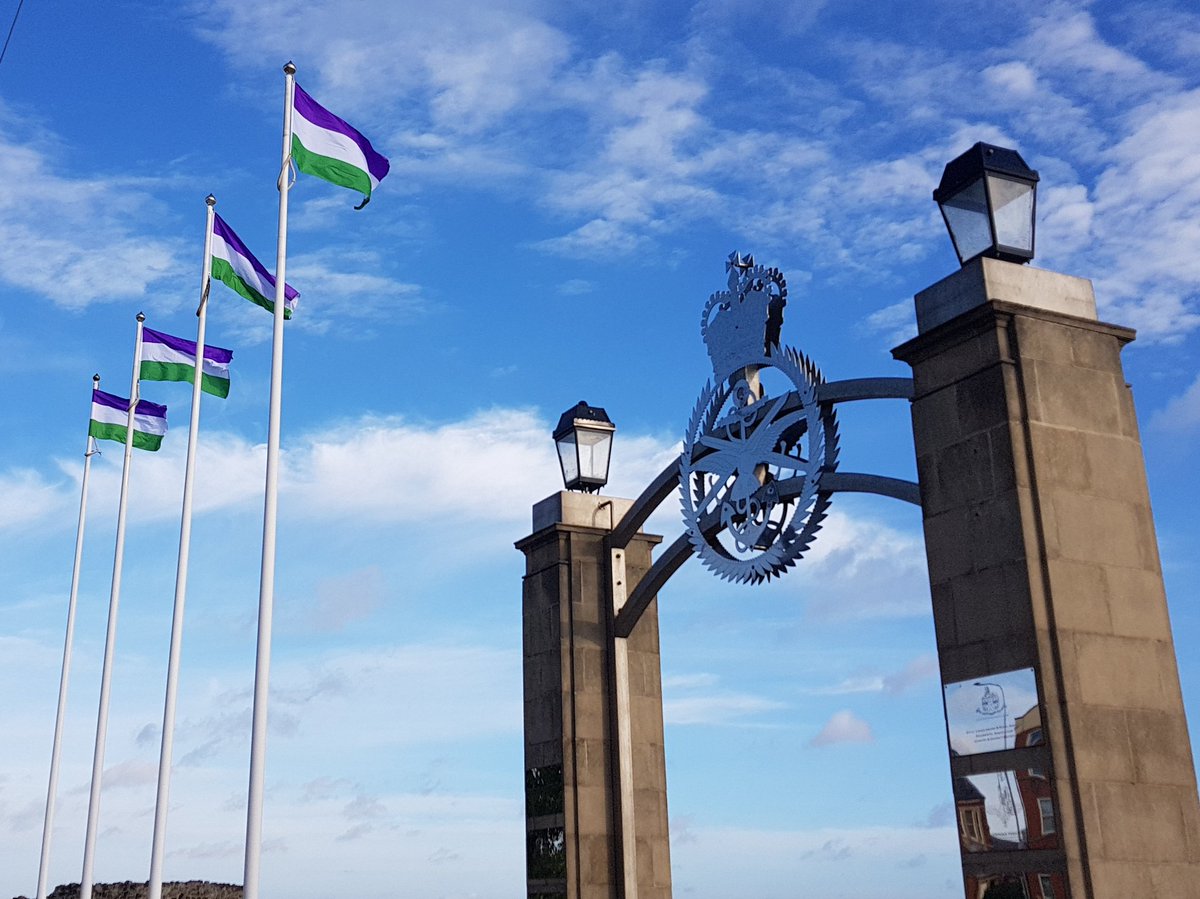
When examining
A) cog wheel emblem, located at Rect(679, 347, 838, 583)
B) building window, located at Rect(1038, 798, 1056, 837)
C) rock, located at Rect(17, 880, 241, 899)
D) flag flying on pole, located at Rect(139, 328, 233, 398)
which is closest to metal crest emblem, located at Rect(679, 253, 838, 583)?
cog wheel emblem, located at Rect(679, 347, 838, 583)

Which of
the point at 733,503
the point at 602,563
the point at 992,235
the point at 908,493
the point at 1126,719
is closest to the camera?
the point at 1126,719

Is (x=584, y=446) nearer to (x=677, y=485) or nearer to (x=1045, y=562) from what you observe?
(x=677, y=485)

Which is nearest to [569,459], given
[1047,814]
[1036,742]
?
Answer: [1036,742]

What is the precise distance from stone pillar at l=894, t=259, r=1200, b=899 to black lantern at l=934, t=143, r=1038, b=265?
273 mm

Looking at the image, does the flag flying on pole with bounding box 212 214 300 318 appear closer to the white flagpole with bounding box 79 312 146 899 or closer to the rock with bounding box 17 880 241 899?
the white flagpole with bounding box 79 312 146 899

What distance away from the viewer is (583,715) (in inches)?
609

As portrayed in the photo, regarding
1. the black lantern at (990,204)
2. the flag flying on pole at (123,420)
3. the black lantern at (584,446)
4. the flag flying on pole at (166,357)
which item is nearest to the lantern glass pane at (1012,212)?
the black lantern at (990,204)

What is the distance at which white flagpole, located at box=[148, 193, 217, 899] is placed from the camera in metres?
16.2

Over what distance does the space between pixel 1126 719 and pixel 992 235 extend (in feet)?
12.0

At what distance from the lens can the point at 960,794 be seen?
1009 centimetres

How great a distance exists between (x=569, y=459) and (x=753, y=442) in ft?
10.9

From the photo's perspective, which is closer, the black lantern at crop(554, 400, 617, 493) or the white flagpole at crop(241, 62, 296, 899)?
the white flagpole at crop(241, 62, 296, 899)

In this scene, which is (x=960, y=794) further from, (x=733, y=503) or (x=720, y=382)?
(x=720, y=382)

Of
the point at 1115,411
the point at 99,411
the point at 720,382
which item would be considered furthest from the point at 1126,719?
the point at 99,411
